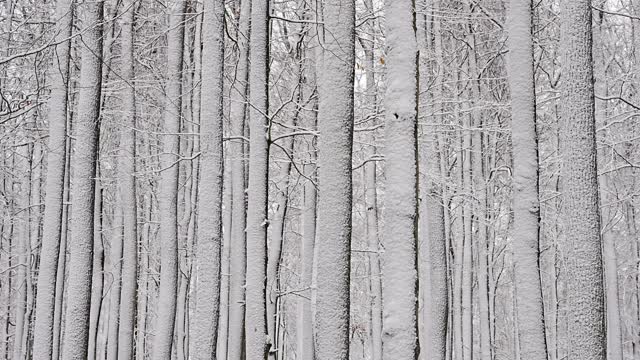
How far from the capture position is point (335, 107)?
7.08 meters

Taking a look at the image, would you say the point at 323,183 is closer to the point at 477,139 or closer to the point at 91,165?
the point at 91,165

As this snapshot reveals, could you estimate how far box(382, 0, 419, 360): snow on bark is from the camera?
5.93 m

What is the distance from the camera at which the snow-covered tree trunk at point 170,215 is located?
10.6 metres

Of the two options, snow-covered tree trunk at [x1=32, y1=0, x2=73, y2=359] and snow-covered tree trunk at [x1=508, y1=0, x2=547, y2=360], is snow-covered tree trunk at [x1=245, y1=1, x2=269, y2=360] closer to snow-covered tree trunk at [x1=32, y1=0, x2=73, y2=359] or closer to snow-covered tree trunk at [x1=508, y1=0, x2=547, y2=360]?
snow-covered tree trunk at [x1=32, y1=0, x2=73, y2=359]

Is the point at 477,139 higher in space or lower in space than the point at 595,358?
higher

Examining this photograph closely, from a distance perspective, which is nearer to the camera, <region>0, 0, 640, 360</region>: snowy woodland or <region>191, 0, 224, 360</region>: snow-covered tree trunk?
<region>0, 0, 640, 360</region>: snowy woodland

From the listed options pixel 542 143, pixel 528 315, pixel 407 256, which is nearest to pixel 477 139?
pixel 542 143

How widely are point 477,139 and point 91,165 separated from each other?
9923mm

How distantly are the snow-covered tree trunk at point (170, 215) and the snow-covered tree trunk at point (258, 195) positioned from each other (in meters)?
1.28

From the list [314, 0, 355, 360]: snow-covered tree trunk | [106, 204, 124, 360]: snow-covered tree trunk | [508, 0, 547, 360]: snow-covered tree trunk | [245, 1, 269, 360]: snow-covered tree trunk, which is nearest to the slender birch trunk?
[245, 1, 269, 360]: snow-covered tree trunk

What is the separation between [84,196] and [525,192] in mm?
5416

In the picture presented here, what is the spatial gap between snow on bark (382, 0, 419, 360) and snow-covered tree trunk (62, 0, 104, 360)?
3.76 meters

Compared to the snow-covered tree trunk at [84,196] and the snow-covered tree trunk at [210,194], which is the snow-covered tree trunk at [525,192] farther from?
the snow-covered tree trunk at [84,196]

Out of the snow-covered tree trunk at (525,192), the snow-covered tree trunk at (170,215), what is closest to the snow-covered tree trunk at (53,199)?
the snow-covered tree trunk at (170,215)
